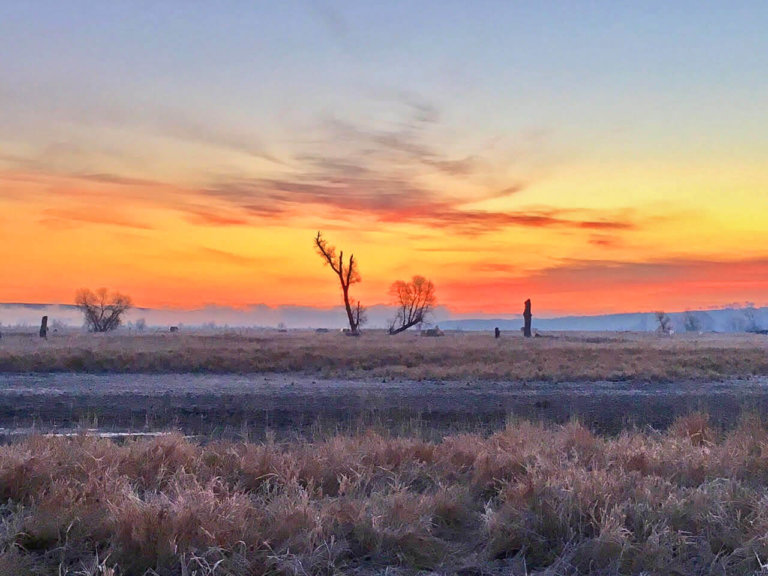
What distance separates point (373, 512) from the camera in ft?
23.0

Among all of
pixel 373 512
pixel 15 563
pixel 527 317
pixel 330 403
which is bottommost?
pixel 330 403

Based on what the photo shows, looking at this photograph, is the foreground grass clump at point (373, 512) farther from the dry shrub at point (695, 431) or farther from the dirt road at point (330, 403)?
the dirt road at point (330, 403)

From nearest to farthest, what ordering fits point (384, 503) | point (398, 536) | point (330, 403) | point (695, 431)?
point (398, 536)
point (384, 503)
point (695, 431)
point (330, 403)

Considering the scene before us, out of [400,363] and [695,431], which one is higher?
[400,363]

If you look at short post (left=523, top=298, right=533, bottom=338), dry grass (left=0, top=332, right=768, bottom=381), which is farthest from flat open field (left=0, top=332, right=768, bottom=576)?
short post (left=523, top=298, right=533, bottom=338)

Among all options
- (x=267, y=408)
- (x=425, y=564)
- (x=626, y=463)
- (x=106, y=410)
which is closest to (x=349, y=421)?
(x=267, y=408)

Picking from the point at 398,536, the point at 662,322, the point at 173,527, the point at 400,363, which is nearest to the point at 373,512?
the point at 398,536

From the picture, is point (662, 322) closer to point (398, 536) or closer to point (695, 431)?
point (695, 431)

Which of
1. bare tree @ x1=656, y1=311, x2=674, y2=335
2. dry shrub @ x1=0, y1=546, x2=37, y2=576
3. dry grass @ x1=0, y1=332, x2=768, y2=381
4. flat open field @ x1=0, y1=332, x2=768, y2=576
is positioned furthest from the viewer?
bare tree @ x1=656, y1=311, x2=674, y2=335

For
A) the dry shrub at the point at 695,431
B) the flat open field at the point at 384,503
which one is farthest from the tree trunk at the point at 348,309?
the dry shrub at the point at 695,431

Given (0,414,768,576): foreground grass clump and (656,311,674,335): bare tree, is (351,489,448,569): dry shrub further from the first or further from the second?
(656,311,674,335): bare tree

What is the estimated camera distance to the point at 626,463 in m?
9.06

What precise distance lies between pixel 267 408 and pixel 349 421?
3.13m

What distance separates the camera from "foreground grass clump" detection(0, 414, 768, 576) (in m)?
6.12
